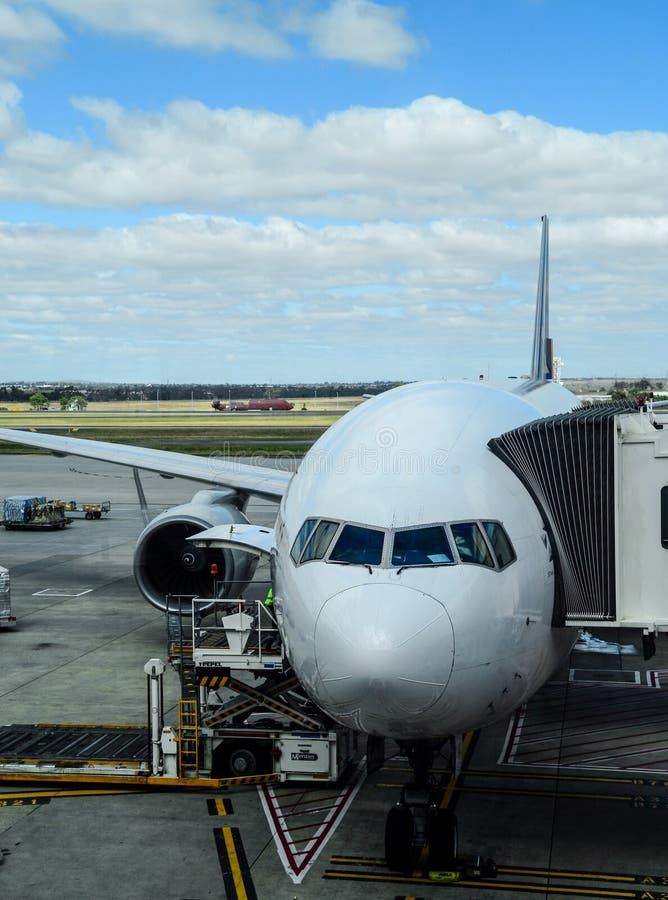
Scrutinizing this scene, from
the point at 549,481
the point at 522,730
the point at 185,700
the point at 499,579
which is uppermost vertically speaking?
the point at 549,481

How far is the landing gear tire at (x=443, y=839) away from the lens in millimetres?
11172

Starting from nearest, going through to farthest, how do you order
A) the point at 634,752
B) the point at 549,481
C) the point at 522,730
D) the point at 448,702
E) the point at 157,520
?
the point at 448,702, the point at 549,481, the point at 634,752, the point at 522,730, the point at 157,520

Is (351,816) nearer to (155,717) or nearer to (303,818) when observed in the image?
(303,818)

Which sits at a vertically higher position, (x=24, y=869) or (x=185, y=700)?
(x=185, y=700)

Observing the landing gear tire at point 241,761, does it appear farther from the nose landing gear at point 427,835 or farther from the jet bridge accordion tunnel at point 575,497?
the jet bridge accordion tunnel at point 575,497

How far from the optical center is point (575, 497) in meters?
11.3

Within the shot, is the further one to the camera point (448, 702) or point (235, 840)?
point (235, 840)

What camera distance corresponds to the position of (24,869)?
37.7 ft

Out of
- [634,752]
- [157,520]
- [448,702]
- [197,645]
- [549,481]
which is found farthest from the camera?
[157,520]

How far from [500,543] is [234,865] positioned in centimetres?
470

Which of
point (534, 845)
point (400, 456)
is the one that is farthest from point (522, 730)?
point (400, 456)

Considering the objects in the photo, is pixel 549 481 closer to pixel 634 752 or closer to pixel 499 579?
pixel 499 579

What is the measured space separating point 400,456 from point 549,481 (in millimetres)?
1677

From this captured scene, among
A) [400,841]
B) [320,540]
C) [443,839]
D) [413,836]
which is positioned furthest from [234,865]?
[320,540]
